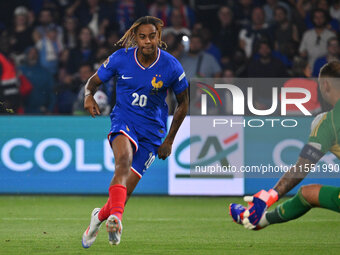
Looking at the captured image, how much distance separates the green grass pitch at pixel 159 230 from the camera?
25.1 ft

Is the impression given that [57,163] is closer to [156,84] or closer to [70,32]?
[70,32]

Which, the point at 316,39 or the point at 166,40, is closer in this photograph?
the point at 166,40

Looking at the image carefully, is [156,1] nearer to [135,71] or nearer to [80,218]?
[80,218]

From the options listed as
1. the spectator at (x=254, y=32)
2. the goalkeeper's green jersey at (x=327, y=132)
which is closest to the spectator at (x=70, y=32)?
the spectator at (x=254, y=32)

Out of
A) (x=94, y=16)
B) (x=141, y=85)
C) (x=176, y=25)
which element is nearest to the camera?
(x=141, y=85)

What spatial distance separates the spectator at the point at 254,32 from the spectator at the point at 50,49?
3.61 metres

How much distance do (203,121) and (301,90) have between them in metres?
1.63

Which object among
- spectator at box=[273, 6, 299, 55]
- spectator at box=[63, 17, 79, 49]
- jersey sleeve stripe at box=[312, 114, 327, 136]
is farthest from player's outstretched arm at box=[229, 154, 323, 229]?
spectator at box=[63, 17, 79, 49]

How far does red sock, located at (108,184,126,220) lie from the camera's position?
6.73 m

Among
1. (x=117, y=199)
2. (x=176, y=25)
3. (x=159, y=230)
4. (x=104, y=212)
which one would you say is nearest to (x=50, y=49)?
(x=176, y=25)

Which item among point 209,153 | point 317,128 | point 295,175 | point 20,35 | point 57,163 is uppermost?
point 317,128

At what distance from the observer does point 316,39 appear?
1459cm

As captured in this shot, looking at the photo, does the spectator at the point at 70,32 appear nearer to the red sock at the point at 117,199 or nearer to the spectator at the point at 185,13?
the spectator at the point at 185,13

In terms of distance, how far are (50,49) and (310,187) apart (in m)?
10.2
